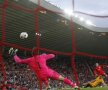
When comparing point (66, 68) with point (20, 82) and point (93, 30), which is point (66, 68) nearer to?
point (93, 30)

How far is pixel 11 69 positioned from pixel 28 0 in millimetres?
7915

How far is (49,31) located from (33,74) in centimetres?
355

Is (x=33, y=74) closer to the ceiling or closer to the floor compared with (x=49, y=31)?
closer to the floor

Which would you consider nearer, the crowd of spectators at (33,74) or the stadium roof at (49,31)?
the stadium roof at (49,31)

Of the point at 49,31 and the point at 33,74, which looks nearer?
the point at 49,31

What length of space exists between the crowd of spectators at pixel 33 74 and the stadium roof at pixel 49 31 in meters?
1.42

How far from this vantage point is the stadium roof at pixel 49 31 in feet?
73.6

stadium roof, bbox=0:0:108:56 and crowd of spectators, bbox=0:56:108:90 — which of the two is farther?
crowd of spectators, bbox=0:56:108:90

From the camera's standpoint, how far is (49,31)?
26.9 meters

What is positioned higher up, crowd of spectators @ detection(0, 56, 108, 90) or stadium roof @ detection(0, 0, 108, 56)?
stadium roof @ detection(0, 0, 108, 56)

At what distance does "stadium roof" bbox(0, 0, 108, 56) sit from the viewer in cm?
2242

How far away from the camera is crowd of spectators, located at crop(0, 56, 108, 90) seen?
84.3 ft

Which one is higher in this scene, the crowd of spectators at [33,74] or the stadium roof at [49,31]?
the stadium roof at [49,31]

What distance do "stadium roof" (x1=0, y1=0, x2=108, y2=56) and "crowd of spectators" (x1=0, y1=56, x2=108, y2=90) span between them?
1421 mm
